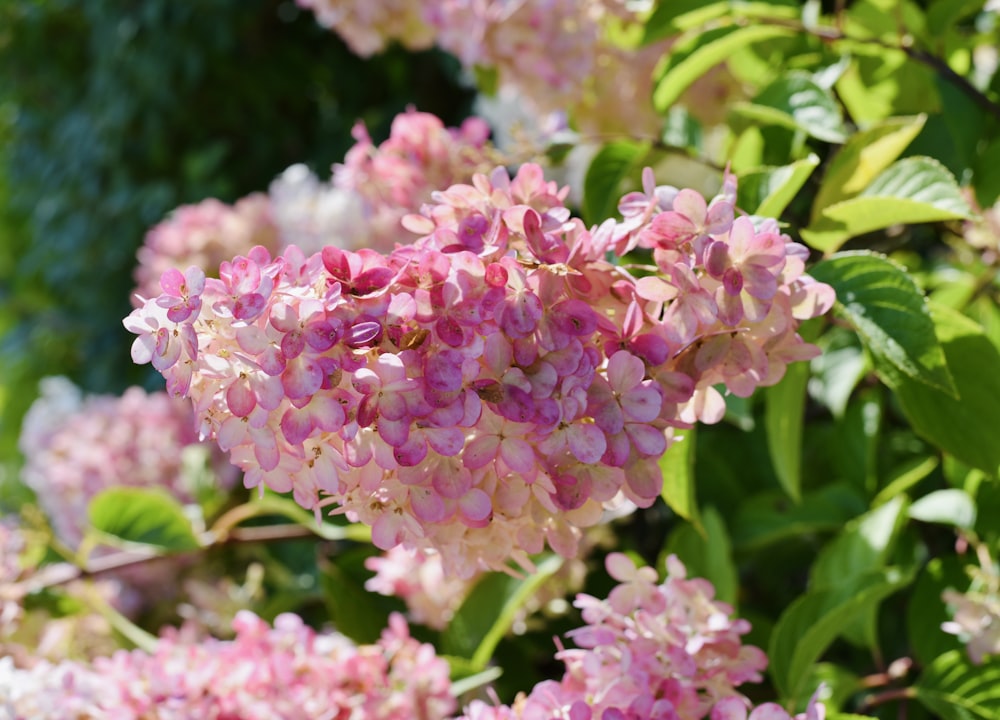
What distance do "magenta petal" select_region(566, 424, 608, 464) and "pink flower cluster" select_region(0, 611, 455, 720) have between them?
26cm

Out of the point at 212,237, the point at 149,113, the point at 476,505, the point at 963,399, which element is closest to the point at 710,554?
the point at 963,399

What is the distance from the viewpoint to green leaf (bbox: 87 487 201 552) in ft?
2.89

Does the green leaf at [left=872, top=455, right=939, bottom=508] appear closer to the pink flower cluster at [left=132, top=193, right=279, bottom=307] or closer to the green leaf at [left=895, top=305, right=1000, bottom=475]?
the green leaf at [left=895, top=305, right=1000, bottom=475]

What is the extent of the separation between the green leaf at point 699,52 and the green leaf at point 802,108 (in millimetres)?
69

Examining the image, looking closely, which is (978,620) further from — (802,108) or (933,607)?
(802,108)

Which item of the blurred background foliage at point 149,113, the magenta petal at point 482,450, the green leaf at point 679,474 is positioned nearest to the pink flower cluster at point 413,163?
the green leaf at point 679,474

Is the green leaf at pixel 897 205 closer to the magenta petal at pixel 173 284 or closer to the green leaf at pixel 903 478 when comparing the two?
the green leaf at pixel 903 478

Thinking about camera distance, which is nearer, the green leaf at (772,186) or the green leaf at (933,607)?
the green leaf at (772,186)

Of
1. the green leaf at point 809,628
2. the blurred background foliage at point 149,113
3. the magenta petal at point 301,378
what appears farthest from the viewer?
the blurred background foliage at point 149,113

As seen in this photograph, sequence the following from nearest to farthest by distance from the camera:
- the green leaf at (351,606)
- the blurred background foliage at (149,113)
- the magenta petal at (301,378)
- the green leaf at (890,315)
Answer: the magenta petal at (301,378), the green leaf at (890,315), the green leaf at (351,606), the blurred background foliage at (149,113)

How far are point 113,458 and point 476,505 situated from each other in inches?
41.3

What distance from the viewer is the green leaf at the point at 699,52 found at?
0.72 m

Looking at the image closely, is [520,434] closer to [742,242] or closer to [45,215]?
[742,242]

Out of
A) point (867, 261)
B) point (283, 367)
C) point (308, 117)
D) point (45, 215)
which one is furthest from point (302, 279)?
point (45, 215)
